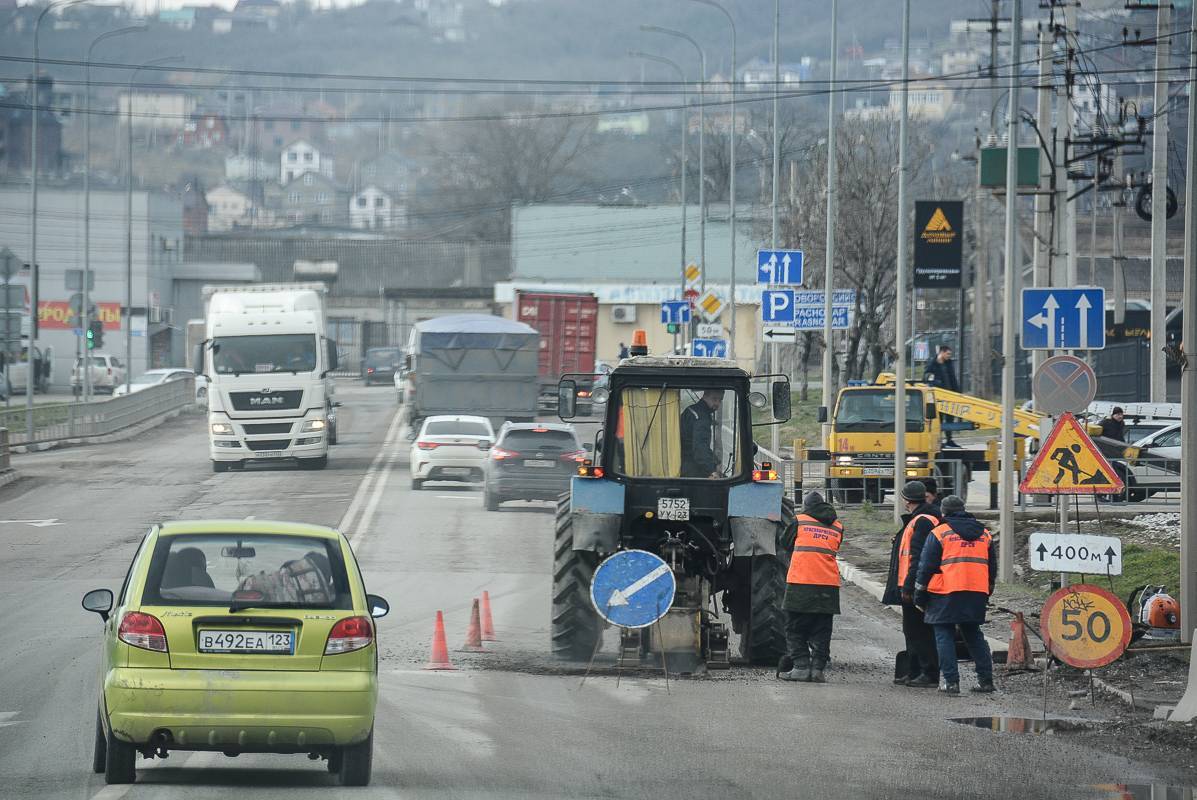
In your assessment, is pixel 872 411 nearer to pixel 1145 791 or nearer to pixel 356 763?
pixel 1145 791

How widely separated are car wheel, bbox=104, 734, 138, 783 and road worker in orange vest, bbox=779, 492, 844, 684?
6608mm

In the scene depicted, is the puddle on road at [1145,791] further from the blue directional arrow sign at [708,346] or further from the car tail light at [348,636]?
the blue directional arrow sign at [708,346]

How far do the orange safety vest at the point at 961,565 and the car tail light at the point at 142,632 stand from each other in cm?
707

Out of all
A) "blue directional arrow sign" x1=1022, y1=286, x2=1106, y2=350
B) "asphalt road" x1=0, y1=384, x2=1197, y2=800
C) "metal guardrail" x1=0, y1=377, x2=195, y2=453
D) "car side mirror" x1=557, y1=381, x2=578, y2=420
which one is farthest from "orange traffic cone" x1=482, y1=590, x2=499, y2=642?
"metal guardrail" x1=0, y1=377, x2=195, y2=453

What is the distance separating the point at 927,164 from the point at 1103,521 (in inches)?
1753

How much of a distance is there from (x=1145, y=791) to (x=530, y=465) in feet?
67.9

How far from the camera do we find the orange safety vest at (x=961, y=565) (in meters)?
13.6

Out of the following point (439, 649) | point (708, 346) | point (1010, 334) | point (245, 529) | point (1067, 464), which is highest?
point (708, 346)

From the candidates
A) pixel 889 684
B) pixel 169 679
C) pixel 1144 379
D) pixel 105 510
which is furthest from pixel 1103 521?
pixel 1144 379

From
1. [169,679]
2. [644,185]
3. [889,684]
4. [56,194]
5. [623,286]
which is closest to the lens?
[169,679]

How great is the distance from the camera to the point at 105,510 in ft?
96.2

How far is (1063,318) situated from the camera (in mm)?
17500

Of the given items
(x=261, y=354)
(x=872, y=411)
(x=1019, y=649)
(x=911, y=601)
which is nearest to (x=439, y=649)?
(x=911, y=601)

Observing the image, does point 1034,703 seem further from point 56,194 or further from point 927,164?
point 56,194
